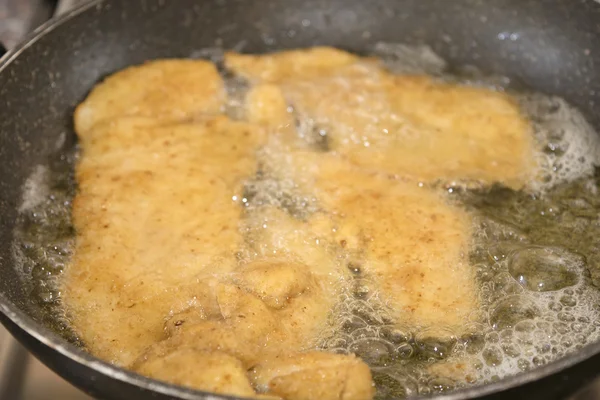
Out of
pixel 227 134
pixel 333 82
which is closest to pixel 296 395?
pixel 227 134

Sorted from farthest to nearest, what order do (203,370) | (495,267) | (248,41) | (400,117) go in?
(248,41)
(400,117)
(495,267)
(203,370)

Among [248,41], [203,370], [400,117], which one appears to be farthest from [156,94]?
[203,370]

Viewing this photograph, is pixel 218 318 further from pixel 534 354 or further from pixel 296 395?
pixel 534 354

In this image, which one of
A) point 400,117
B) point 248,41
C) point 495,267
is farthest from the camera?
point 248,41

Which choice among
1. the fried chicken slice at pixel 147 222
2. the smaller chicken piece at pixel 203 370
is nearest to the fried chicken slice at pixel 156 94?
the fried chicken slice at pixel 147 222

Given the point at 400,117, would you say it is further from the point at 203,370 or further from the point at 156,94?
the point at 203,370

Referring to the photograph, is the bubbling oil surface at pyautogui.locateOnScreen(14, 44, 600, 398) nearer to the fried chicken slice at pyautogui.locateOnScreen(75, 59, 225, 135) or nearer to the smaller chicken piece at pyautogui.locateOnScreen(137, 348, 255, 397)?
the fried chicken slice at pyautogui.locateOnScreen(75, 59, 225, 135)
